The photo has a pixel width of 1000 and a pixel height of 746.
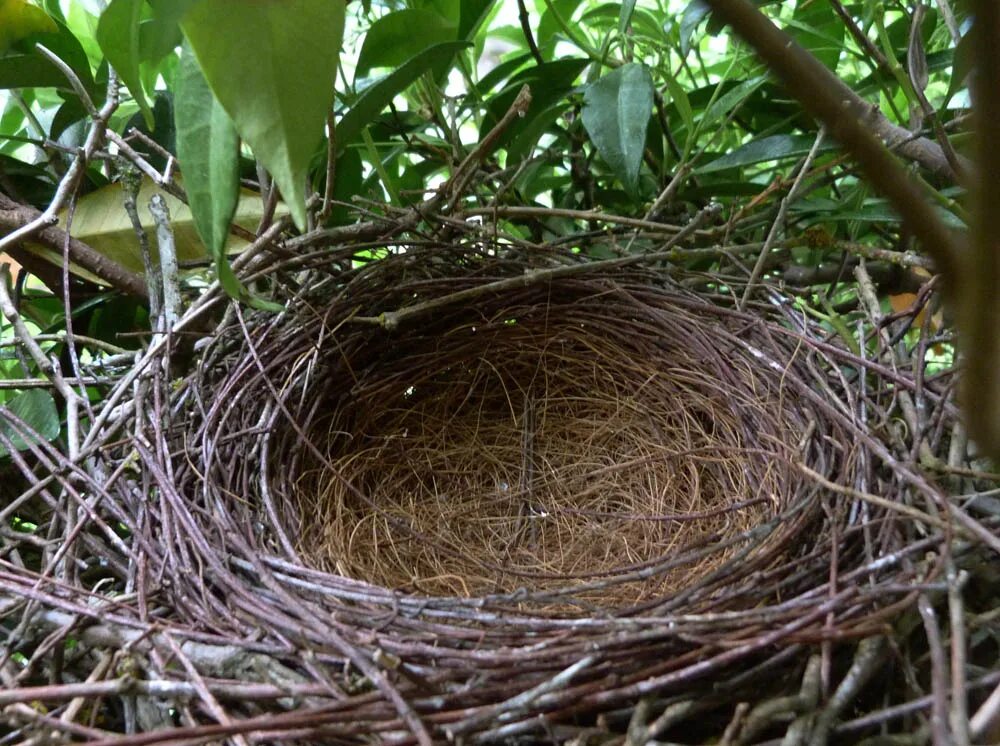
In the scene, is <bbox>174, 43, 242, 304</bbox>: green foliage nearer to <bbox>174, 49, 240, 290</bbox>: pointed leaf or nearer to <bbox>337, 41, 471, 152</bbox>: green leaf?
<bbox>174, 49, 240, 290</bbox>: pointed leaf

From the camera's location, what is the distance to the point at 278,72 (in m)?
0.40

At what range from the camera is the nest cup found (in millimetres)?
800

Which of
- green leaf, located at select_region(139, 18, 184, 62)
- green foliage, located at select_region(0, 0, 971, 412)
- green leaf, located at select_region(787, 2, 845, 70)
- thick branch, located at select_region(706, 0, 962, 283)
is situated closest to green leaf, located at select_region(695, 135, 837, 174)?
green foliage, located at select_region(0, 0, 971, 412)

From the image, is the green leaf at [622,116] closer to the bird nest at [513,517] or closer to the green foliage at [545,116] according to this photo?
the green foliage at [545,116]

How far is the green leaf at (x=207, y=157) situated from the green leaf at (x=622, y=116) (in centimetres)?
48

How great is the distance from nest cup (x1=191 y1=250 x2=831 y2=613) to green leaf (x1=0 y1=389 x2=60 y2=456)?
154 mm

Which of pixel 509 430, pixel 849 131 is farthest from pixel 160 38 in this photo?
pixel 509 430

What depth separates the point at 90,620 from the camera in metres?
0.58

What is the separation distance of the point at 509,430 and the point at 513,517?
0.12 meters

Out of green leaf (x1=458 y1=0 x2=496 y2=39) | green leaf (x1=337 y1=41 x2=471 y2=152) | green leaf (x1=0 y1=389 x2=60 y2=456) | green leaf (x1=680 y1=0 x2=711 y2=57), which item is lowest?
green leaf (x1=0 y1=389 x2=60 y2=456)

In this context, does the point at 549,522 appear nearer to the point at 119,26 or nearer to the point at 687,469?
the point at 687,469

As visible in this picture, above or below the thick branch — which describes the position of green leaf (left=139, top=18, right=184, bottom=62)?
above

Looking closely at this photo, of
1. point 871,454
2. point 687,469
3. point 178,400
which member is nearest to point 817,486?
point 871,454

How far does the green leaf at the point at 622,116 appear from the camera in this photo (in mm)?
857
